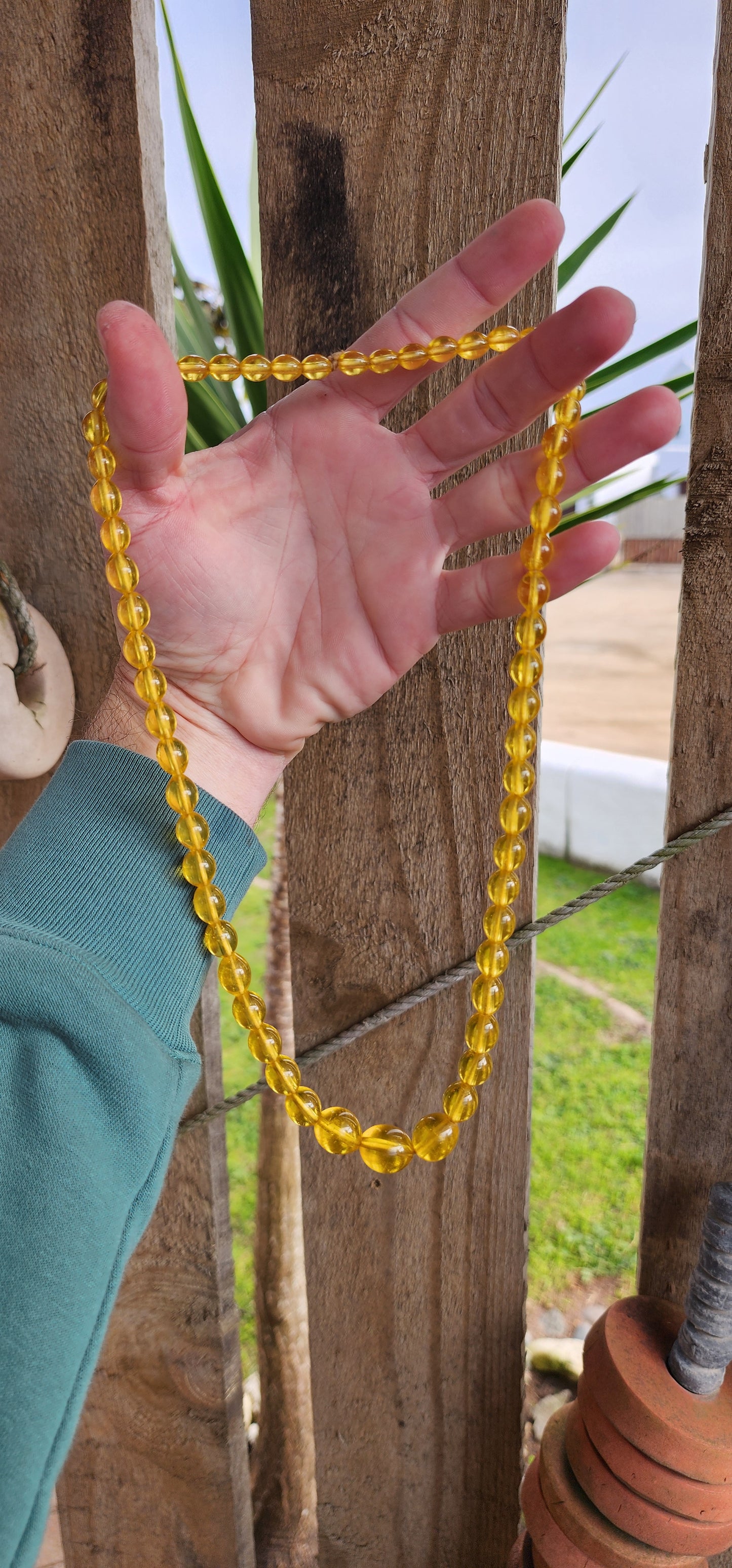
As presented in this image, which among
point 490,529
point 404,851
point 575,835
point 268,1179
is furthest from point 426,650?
point 575,835

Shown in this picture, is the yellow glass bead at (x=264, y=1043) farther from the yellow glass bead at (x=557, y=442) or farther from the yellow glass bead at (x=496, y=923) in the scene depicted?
the yellow glass bead at (x=557, y=442)

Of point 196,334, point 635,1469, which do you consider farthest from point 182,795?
point 196,334

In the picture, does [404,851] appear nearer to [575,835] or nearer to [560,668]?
[575,835]

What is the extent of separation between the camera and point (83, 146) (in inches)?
33.3

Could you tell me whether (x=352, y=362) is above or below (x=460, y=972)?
above

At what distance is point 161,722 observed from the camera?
710 mm

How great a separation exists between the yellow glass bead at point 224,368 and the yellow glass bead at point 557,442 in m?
0.24

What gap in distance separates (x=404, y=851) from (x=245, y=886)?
0.61 feet

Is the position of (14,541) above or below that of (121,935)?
above

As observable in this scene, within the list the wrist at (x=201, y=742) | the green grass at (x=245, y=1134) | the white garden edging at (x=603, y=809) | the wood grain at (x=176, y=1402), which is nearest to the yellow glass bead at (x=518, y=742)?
the wrist at (x=201, y=742)

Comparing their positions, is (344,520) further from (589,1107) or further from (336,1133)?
(589,1107)

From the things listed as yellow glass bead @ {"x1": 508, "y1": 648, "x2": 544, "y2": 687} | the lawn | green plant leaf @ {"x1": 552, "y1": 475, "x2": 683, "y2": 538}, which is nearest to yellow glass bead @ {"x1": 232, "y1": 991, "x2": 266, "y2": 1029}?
yellow glass bead @ {"x1": 508, "y1": 648, "x2": 544, "y2": 687}

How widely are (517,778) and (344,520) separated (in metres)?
0.25

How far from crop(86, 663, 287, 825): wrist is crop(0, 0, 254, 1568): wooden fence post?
0.19 meters
